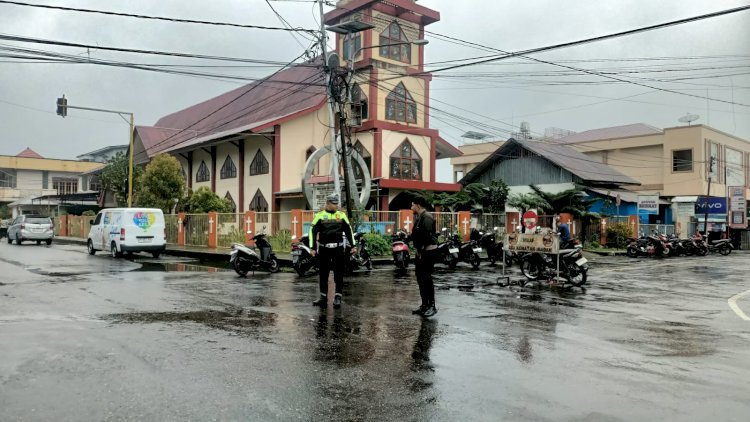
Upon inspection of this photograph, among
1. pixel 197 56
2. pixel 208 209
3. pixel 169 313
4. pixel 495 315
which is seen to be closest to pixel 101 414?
pixel 169 313

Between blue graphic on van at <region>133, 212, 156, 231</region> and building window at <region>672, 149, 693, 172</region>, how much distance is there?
40.1 m

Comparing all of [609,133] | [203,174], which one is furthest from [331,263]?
[609,133]

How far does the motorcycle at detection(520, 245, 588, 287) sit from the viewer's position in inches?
→ 519

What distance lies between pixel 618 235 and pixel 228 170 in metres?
21.6

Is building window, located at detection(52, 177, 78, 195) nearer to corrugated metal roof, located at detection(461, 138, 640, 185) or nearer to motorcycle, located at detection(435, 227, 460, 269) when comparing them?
corrugated metal roof, located at detection(461, 138, 640, 185)

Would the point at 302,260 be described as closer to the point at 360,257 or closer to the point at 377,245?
the point at 360,257

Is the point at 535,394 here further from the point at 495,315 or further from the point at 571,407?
the point at 495,315

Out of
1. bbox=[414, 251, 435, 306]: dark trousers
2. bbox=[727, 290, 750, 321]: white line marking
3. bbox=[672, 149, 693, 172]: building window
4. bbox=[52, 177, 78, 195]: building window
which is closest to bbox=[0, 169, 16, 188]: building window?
bbox=[52, 177, 78, 195]: building window

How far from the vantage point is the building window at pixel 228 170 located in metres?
33.8

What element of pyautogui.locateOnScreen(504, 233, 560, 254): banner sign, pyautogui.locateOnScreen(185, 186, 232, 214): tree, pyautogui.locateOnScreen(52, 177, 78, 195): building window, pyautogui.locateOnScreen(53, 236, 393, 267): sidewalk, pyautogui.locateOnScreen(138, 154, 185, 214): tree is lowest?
pyautogui.locateOnScreen(53, 236, 393, 267): sidewalk

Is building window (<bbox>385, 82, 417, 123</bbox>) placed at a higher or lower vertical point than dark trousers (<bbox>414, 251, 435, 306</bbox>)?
higher

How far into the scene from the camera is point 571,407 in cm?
446

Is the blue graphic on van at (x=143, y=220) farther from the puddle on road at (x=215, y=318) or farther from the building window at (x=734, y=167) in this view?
the building window at (x=734, y=167)

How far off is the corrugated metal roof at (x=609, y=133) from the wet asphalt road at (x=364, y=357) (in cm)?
4457
